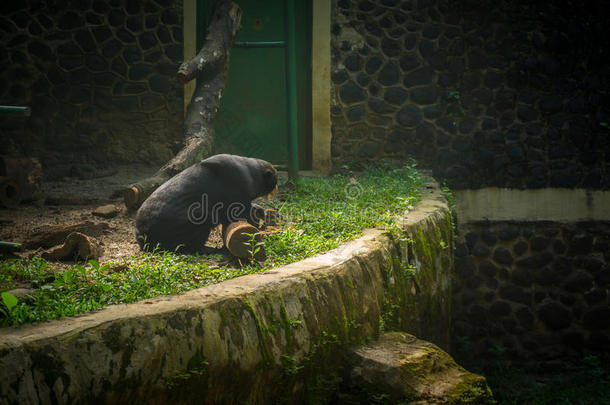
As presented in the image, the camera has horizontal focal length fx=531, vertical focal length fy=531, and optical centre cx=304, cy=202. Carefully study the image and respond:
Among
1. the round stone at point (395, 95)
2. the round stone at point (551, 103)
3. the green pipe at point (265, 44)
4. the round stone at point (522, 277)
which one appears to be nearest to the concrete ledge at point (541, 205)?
the round stone at point (522, 277)

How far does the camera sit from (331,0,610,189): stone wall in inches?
294

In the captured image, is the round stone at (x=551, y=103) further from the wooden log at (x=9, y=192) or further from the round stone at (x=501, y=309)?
the wooden log at (x=9, y=192)

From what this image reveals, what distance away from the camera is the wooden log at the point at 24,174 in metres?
5.41

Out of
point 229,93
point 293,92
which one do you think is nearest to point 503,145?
point 293,92

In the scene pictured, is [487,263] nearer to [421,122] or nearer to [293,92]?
[421,122]

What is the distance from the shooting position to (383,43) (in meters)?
7.64

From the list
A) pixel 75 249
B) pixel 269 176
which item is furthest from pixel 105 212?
pixel 269 176

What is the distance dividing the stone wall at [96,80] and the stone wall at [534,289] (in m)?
4.72

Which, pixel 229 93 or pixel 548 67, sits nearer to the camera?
pixel 548 67

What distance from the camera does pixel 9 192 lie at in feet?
17.8

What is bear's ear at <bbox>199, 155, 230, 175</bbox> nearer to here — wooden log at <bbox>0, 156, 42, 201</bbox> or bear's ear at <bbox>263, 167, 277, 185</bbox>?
bear's ear at <bbox>263, 167, 277, 185</bbox>

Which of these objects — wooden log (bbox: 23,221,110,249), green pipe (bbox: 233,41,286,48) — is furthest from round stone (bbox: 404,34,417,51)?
wooden log (bbox: 23,221,110,249)

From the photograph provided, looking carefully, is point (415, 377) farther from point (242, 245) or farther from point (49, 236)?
point (49, 236)

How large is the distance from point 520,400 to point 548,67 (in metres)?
4.51
